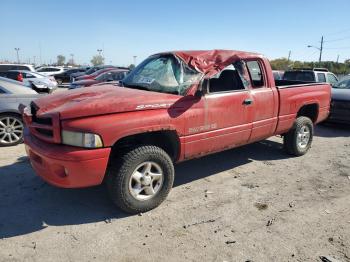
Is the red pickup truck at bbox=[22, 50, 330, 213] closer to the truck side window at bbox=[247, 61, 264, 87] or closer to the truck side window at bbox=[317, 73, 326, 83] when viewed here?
the truck side window at bbox=[247, 61, 264, 87]

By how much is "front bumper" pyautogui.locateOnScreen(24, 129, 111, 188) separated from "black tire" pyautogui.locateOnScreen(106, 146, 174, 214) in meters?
0.18

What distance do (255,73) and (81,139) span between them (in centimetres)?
312

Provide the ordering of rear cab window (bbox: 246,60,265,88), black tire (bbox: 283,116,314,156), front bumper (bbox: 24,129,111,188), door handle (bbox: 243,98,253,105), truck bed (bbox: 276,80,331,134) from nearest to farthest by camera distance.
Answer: front bumper (bbox: 24,129,111,188) < door handle (bbox: 243,98,253,105) < rear cab window (bbox: 246,60,265,88) < truck bed (bbox: 276,80,331,134) < black tire (bbox: 283,116,314,156)

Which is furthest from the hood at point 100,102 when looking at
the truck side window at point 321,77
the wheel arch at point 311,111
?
the truck side window at point 321,77

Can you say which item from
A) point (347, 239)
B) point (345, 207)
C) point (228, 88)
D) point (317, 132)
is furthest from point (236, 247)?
point (317, 132)

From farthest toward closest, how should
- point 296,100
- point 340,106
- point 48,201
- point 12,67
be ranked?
point 12,67
point 340,106
point 296,100
point 48,201

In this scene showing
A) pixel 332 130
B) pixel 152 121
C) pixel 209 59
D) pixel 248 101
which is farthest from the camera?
pixel 332 130

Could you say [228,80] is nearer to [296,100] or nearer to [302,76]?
[296,100]

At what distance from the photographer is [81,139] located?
10.9 ft

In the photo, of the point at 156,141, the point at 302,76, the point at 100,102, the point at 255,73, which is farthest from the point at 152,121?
the point at 302,76

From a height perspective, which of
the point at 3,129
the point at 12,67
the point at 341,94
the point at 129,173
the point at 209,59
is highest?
the point at 209,59

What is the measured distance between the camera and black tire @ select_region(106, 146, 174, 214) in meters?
3.61

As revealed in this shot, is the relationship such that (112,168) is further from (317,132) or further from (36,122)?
(317,132)

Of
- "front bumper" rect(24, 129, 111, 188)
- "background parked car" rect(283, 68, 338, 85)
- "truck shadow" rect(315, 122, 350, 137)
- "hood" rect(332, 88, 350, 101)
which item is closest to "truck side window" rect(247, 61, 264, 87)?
"front bumper" rect(24, 129, 111, 188)
